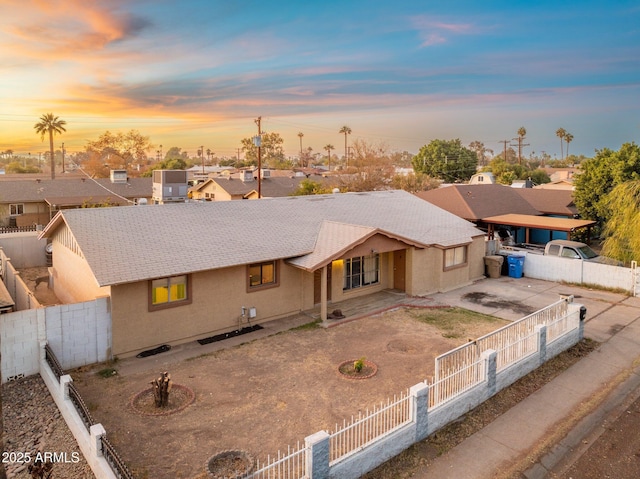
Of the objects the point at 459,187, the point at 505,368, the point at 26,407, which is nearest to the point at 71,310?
the point at 26,407

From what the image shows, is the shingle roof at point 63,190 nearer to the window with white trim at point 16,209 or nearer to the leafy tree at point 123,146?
the window with white trim at point 16,209

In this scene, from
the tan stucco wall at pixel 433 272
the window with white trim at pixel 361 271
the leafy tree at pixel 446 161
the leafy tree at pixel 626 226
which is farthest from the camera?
the leafy tree at pixel 446 161

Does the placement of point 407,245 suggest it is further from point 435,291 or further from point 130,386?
point 130,386

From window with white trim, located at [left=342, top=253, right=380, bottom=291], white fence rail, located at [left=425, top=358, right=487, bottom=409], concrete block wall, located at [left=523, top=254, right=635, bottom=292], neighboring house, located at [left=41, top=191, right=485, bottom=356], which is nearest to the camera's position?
white fence rail, located at [left=425, top=358, right=487, bottom=409]

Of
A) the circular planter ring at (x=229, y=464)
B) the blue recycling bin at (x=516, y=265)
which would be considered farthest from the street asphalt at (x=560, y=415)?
the blue recycling bin at (x=516, y=265)

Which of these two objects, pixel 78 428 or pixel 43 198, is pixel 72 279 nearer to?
pixel 78 428

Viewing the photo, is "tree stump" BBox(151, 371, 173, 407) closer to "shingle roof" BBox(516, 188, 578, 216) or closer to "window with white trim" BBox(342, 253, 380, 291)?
"window with white trim" BBox(342, 253, 380, 291)

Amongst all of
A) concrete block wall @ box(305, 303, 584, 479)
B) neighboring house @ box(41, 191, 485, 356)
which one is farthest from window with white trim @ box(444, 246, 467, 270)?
concrete block wall @ box(305, 303, 584, 479)
